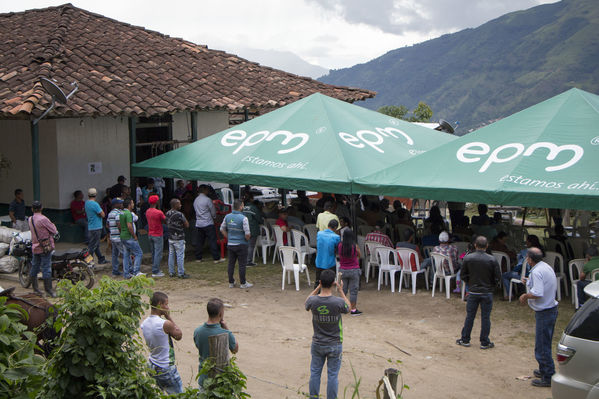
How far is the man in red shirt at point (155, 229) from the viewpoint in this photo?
492 inches

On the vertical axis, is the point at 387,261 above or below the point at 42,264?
below

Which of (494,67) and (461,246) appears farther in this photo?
(494,67)

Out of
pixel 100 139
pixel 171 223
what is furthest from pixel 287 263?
pixel 100 139

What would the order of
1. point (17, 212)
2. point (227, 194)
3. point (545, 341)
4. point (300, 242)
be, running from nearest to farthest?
point (545, 341) → point (300, 242) → point (17, 212) → point (227, 194)

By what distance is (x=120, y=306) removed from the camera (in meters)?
4.48

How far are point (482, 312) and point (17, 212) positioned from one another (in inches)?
388

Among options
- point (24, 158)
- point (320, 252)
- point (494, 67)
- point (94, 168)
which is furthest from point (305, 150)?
point (494, 67)

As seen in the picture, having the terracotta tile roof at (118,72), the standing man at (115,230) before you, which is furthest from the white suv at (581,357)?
the terracotta tile roof at (118,72)

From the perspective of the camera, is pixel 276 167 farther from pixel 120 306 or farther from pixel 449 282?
pixel 120 306

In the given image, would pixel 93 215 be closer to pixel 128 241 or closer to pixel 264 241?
pixel 128 241

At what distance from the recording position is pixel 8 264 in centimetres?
1250

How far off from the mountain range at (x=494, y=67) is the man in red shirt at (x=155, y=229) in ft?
286

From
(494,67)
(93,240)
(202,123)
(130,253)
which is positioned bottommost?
(130,253)

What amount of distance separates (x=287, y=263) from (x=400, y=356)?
3.91 metres
